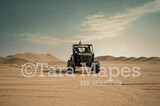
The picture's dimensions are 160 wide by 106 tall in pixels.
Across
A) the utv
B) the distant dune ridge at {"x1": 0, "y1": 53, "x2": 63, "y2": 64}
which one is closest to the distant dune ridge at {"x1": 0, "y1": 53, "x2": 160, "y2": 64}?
the distant dune ridge at {"x1": 0, "y1": 53, "x2": 63, "y2": 64}

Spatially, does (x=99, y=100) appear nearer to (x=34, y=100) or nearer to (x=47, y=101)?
(x=47, y=101)

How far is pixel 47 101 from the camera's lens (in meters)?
3.37

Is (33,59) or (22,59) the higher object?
(33,59)

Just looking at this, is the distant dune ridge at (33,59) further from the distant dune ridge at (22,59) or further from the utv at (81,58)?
the utv at (81,58)

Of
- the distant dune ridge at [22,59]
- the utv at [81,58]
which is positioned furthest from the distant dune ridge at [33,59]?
the utv at [81,58]

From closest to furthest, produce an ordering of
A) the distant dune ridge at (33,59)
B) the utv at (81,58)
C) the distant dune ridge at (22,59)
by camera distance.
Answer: the utv at (81,58) < the distant dune ridge at (22,59) < the distant dune ridge at (33,59)

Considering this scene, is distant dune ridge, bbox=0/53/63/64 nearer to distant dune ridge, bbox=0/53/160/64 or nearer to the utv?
distant dune ridge, bbox=0/53/160/64

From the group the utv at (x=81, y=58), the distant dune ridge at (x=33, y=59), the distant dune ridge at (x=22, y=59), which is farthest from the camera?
the distant dune ridge at (x=33, y=59)

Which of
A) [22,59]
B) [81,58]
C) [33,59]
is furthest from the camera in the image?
[33,59]

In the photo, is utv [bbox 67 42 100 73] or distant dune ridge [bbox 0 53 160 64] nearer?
utv [bbox 67 42 100 73]

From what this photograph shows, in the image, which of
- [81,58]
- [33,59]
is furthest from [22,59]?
[81,58]

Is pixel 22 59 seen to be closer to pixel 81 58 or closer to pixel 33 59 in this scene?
pixel 33 59

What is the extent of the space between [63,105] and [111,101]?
1243 millimetres

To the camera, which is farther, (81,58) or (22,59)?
(22,59)
